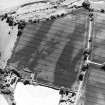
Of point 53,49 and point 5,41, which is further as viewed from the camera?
point 5,41

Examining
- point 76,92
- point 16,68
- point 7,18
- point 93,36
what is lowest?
point 76,92

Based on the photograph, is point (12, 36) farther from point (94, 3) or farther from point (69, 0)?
point (94, 3)

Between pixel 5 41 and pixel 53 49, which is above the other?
pixel 5 41

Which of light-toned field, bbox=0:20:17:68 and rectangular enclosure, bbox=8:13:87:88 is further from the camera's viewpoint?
light-toned field, bbox=0:20:17:68

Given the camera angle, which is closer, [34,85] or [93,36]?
[34,85]

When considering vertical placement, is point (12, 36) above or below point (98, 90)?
above

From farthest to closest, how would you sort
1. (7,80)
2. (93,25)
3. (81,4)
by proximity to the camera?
1. (81,4)
2. (93,25)
3. (7,80)

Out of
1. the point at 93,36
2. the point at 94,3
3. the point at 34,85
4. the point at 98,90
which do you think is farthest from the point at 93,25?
the point at 34,85

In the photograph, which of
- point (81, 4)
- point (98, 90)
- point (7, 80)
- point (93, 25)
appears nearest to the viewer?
point (98, 90)

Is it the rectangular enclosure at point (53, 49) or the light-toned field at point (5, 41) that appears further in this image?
the light-toned field at point (5, 41)
